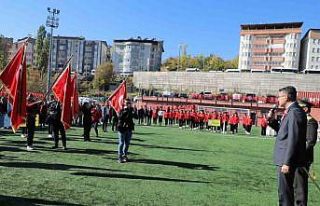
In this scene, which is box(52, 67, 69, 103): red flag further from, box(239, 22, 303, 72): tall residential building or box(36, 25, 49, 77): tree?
box(239, 22, 303, 72): tall residential building

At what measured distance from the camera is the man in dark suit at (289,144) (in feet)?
26.6

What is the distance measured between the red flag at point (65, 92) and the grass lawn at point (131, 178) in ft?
3.92

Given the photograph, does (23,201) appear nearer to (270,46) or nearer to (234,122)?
(234,122)

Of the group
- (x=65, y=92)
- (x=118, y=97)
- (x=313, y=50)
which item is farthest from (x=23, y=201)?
(x=313, y=50)

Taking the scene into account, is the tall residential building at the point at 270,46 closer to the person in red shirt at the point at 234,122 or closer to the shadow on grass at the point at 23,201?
the person in red shirt at the point at 234,122

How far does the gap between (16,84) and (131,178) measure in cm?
460

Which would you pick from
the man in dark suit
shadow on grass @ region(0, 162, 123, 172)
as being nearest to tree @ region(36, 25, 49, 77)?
shadow on grass @ region(0, 162, 123, 172)

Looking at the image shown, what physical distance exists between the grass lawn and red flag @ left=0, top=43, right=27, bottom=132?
1.24 metres

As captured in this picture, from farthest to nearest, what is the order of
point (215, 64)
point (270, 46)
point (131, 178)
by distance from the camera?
point (215, 64) < point (270, 46) < point (131, 178)

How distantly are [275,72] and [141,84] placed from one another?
3531 cm

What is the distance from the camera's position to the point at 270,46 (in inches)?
6895

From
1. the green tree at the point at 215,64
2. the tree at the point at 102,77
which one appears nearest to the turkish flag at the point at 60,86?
the tree at the point at 102,77

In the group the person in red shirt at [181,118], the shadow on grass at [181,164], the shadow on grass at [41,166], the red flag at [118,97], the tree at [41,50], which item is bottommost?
the person in red shirt at [181,118]

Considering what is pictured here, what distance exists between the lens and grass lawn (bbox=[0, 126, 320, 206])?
10.3m
